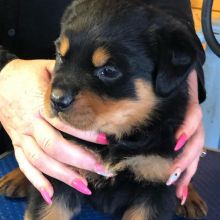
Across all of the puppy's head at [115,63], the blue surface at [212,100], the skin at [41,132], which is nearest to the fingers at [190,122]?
the skin at [41,132]

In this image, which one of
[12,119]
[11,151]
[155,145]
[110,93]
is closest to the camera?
[110,93]

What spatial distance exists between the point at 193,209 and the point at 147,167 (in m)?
0.32

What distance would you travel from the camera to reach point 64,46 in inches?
39.8

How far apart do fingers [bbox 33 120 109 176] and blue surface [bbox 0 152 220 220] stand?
0.86 feet

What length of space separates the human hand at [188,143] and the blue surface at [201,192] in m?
0.18

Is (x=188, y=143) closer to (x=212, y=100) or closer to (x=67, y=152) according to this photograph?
(x=67, y=152)

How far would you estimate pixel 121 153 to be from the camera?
1.10 metres

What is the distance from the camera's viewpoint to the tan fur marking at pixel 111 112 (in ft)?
3.20

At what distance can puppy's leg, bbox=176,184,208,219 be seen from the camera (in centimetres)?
134

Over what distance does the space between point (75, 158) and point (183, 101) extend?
30 cm

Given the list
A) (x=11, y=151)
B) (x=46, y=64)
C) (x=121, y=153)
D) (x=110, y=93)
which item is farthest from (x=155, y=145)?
(x=11, y=151)

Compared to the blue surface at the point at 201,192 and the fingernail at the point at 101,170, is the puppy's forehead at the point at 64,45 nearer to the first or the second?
the fingernail at the point at 101,170

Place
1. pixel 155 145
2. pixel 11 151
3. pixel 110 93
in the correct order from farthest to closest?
pixel 11 151 < pixel 155 145 < pixel 110 93

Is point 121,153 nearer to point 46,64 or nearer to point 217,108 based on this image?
point 46,64
